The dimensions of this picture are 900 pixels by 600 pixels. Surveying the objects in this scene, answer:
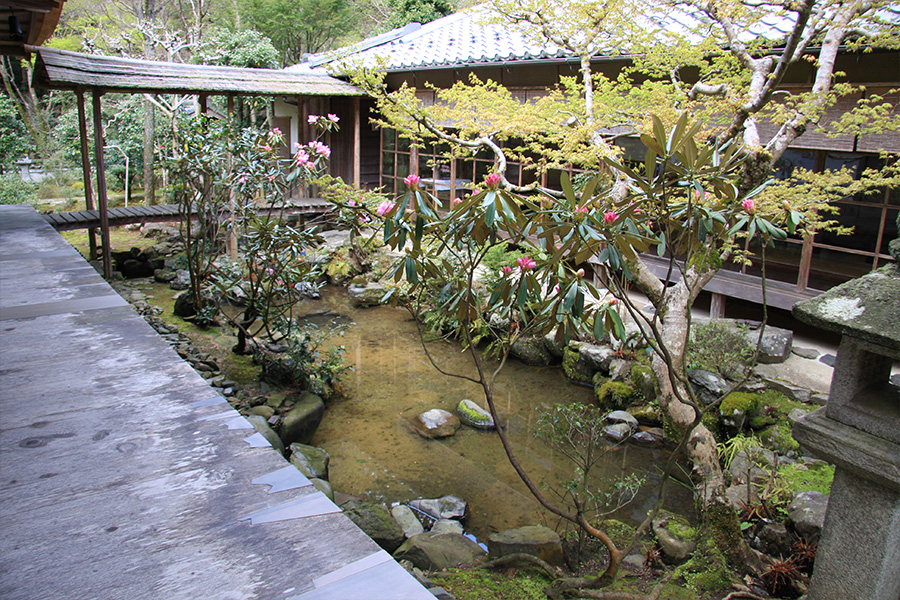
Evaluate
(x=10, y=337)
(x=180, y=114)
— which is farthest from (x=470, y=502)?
(x=180, y=114)

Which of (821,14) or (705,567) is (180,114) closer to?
(821,14)

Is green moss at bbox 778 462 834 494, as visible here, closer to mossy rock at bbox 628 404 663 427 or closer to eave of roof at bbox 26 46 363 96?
mossy rock at bbox 628 404 663 427

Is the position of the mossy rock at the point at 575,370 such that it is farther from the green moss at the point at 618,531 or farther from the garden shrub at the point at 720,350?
the green moss at the point at 618,531

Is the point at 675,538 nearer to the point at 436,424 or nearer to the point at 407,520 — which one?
the point at 407,520

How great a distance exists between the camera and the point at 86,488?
1.54 metres

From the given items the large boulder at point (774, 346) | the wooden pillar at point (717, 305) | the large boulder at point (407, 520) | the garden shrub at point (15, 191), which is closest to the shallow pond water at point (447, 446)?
the large boulder at point (407, 520)

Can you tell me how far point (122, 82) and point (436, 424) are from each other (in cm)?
697

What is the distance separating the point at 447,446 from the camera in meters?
6.26

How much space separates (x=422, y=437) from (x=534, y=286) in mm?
3712

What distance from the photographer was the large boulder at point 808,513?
4.01 metres

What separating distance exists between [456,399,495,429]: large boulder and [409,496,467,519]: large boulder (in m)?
1.45

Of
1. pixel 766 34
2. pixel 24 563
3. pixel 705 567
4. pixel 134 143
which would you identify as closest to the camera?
pixel 24 563

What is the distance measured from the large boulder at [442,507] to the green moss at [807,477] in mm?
2586

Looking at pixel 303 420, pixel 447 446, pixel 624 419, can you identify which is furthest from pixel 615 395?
pixel 303 420
